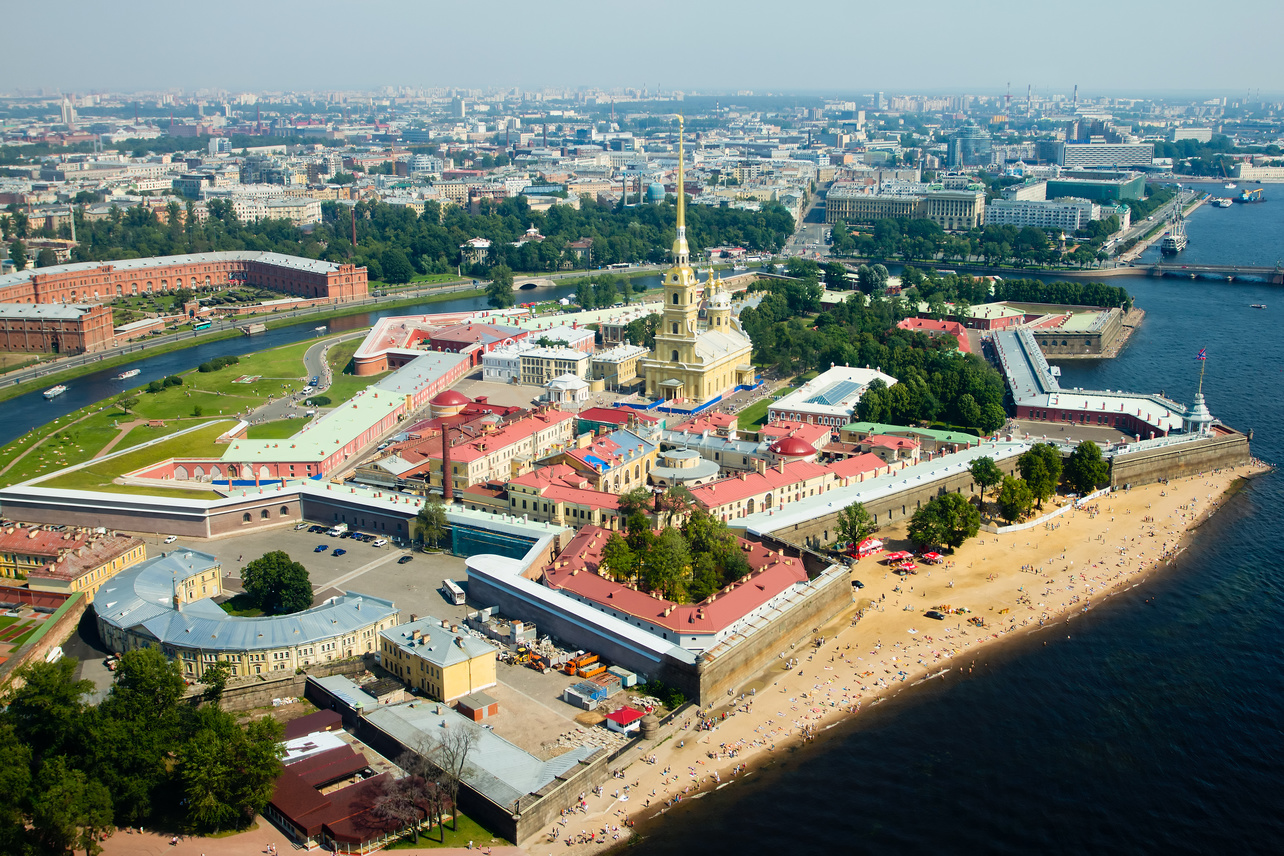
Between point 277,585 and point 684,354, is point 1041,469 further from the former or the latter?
point 277,585

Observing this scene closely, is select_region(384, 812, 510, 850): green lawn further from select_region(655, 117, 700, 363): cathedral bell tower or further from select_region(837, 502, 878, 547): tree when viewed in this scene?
select_region(655, 117, 700, 363): cathedral bell tower

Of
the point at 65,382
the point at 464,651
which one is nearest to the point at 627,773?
the point at 464,651

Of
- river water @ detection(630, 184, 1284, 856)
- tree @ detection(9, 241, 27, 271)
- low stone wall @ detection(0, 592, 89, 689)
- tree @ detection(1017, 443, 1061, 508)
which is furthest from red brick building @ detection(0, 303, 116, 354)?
river water @ detection(630, 184, 1284, 856)

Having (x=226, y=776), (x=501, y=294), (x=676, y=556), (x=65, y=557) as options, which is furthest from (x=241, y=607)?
(x=501, y=294)

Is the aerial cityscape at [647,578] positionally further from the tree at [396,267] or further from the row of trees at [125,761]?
the tree at [396,267]

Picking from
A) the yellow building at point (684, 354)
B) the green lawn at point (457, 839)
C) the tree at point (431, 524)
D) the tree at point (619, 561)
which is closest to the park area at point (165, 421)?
the tree at point (431, 524)
